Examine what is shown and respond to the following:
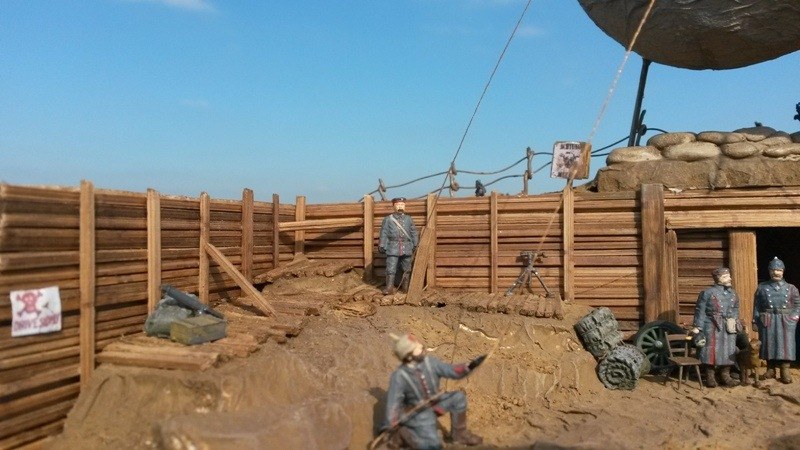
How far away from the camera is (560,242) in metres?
10.5

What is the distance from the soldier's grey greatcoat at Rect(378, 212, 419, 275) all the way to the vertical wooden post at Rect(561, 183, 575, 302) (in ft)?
9.18

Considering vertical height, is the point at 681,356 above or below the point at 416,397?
below

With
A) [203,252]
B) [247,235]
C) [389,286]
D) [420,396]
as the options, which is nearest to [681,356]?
[389,286]

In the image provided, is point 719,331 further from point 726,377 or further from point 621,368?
point 621,368

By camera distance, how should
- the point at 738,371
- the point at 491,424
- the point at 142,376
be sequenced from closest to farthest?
A: the point at 142,376 < the point at 491,424 < the point at 738,371

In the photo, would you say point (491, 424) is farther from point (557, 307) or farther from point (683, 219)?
point (683, 219)

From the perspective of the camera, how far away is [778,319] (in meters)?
8.52

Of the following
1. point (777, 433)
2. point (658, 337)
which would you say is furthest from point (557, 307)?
point (777, 433)

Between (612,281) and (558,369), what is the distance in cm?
259

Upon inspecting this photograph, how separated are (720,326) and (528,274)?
3226 millimetres

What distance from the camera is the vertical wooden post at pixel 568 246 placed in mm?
10336

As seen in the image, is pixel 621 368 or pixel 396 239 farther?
pixel 396 239

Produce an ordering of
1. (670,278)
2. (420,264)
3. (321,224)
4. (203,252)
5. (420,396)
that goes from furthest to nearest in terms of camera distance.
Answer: (321,224)
(420,264)
(670,278)
(203,252)
(420,396)

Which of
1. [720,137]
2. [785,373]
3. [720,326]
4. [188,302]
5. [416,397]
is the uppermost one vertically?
[720,137]
